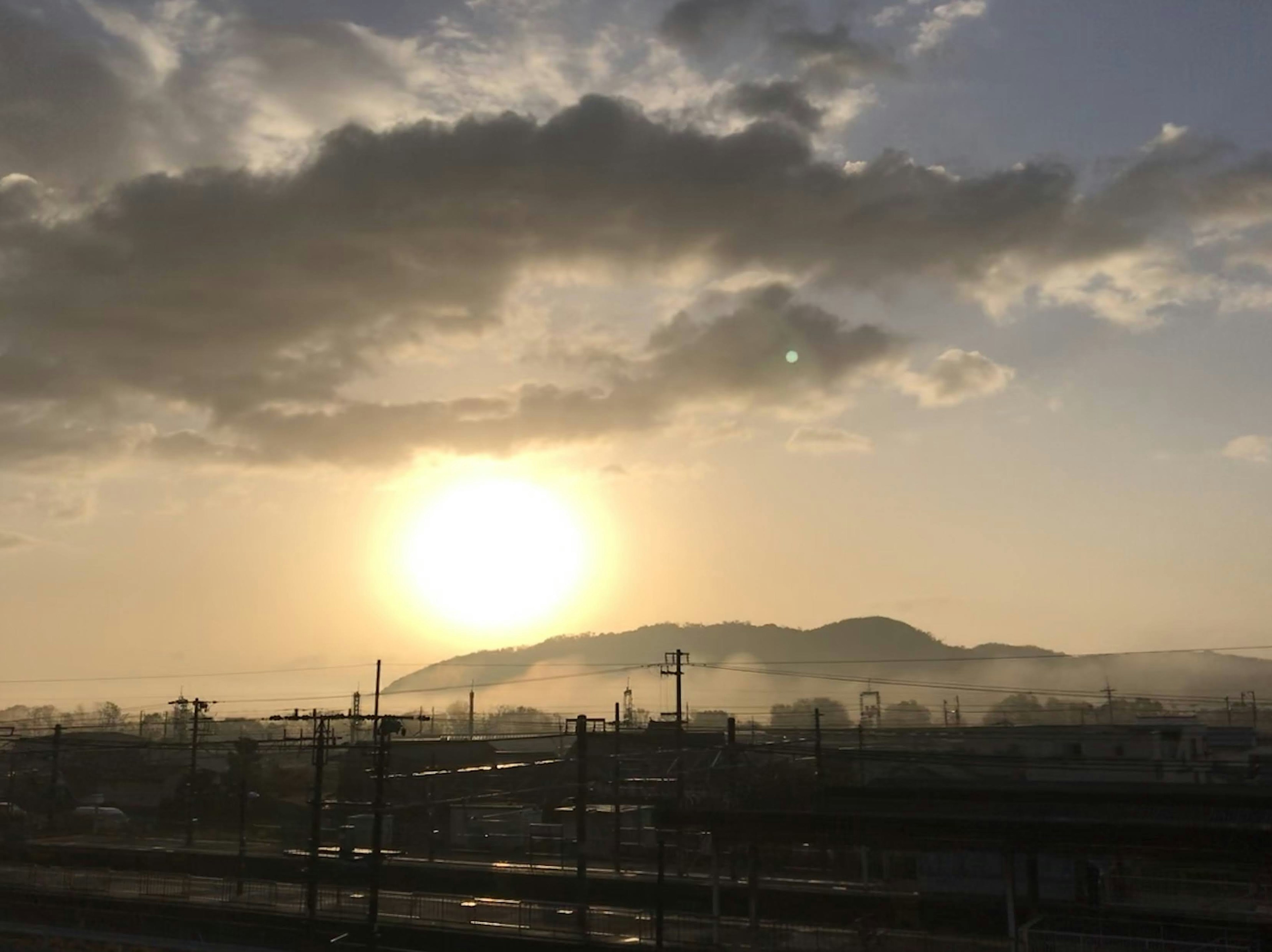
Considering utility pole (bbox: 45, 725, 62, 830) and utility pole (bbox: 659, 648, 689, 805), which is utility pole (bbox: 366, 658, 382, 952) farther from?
utility pole (bbox: 45, 725, 62, 830)

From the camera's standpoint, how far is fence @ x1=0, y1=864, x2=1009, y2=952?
1310 inches

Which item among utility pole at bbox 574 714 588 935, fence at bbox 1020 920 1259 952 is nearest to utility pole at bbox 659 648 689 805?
utility pole at bbox 574 714 588 935

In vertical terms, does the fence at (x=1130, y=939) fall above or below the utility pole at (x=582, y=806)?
below

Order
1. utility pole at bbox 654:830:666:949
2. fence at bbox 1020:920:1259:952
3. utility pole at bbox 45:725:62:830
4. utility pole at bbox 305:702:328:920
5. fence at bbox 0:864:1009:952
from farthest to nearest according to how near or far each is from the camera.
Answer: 1. utility pole at bbox 45:725:62:830
2. utility pole at bbox 305:702:328:920
3. fence at bbox 0:864:1009:952
4. utility pole at bbox 654:830:666:949
5. fence at bbox 1020:920:1259:952

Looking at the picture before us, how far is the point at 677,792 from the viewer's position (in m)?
46.0

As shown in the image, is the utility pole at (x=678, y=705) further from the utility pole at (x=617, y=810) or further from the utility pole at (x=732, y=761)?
the utility pole at (x=617, y=810)

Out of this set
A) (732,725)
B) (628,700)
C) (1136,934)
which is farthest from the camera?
(628,700)

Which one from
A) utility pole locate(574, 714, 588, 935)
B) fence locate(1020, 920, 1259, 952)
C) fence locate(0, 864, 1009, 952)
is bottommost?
fence locate(0, 864, 1009, 952)

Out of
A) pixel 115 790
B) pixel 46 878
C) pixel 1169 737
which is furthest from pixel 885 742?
pixel 46 878

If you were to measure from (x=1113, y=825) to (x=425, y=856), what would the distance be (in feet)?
158

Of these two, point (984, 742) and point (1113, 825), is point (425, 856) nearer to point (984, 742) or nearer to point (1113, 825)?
point (984, 742)

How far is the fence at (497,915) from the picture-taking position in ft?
109

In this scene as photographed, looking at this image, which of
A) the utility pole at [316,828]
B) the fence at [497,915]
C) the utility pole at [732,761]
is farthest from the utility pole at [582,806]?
the utility pole at [316,828]

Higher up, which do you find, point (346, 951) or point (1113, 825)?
point (1113, 825)
